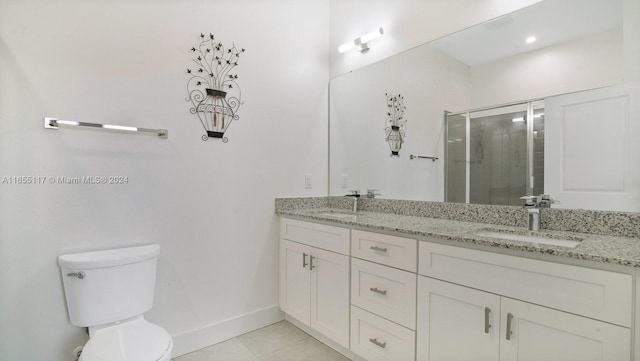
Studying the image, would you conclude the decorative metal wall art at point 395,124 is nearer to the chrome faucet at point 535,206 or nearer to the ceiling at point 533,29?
the ceiling at point 533,29

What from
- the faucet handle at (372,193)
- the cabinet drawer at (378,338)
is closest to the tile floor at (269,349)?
the cabinet drawer at (378,338)

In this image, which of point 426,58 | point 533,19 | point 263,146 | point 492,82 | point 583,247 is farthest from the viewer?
point 263,146

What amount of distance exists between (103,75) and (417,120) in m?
1.87

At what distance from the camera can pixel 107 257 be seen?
147 centimetres

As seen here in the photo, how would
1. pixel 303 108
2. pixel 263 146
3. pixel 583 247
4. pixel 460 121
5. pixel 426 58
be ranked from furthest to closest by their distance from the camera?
pixel 303 108
pixel 263 146
pixel 426 58
pixel 460 121
pixel 583 247

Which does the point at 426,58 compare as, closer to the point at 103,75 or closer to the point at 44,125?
the point at 103,75

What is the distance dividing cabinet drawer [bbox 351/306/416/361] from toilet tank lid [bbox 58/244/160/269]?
3.77 ft

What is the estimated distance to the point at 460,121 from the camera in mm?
1825

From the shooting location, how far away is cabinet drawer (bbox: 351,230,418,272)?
1438 mm

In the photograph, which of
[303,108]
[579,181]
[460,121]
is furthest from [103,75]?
[579,181]

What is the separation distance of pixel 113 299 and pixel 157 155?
0.78 m

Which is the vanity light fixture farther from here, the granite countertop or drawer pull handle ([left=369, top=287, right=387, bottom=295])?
drawer pull handle ([left=369, top=287, right=387, bottom=295])

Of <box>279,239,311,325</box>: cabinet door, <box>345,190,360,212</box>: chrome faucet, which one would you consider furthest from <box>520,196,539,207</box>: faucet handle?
<box>279,239,311,325</box>: cabinet door

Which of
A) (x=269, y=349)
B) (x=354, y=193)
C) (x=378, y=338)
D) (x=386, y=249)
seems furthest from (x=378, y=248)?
(x=269, y=349)
